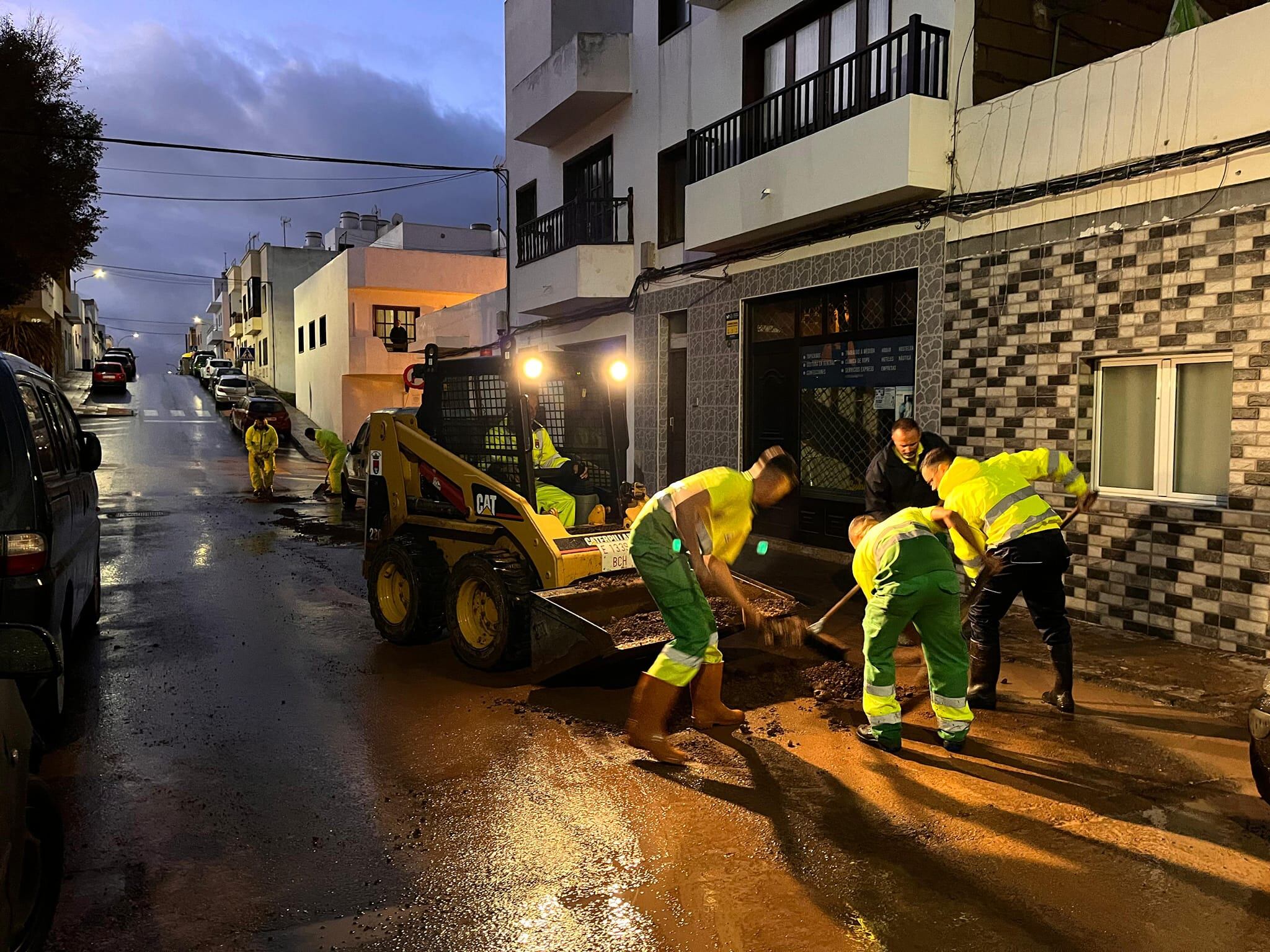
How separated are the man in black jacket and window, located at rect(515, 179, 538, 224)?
42.9 ft

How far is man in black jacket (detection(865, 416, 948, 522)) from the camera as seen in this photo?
24.1 ft

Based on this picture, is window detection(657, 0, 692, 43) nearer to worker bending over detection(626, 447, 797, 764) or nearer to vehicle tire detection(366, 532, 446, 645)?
vehicle tire detection(366, 532, 446, 645)

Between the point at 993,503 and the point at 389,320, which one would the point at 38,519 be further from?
the point at 389,320

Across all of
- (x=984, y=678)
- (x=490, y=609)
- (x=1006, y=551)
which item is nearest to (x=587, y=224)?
(x=490, y=609)

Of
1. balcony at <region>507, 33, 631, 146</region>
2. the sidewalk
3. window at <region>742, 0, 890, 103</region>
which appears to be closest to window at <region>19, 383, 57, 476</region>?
the sidewalk

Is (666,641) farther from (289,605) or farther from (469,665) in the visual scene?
(289,605)

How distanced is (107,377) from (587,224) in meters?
36.4

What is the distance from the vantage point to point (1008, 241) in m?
8.68

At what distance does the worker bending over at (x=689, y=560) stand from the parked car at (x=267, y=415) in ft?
89.9

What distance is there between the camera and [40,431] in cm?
534

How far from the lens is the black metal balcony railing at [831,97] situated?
9352 mm

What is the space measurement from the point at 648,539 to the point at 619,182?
11.7 metres

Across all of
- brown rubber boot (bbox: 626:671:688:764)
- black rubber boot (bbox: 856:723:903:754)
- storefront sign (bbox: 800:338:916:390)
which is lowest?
black rubber boot (bbox: 856:723:903:754)

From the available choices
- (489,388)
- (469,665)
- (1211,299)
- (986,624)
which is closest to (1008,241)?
(1211,299)
